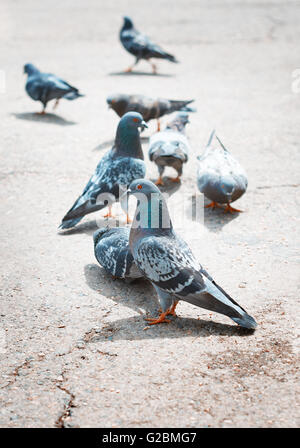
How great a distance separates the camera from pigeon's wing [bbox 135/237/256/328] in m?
3.32

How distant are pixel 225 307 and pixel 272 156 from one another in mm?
3511

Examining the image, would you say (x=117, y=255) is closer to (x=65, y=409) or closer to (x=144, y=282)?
(x=144, y=282)

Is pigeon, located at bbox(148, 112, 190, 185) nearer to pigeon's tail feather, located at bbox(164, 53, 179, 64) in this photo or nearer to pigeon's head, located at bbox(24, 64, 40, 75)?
pigeon's head, located at bbox(24, 64, 40, 75)

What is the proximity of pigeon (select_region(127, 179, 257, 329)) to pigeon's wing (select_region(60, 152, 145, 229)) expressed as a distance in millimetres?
1122

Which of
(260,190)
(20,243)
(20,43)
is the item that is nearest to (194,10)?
(20,43)

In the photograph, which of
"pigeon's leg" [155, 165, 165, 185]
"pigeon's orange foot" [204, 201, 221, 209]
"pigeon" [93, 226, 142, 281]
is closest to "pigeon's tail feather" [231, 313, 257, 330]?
"pigeon" [93, 226, 142, 281]

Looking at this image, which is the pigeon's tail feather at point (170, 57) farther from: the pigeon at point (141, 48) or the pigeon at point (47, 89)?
the pigeon at point (47, 89)

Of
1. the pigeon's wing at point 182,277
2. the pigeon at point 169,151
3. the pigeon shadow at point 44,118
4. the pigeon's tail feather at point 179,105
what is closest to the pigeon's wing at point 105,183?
the pigeon at point 169,151

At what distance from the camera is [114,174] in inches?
196

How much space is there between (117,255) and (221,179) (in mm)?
1532

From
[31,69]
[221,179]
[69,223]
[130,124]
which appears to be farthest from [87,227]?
[31,69]

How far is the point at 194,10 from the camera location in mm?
15156

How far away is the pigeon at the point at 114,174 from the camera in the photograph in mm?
4789
